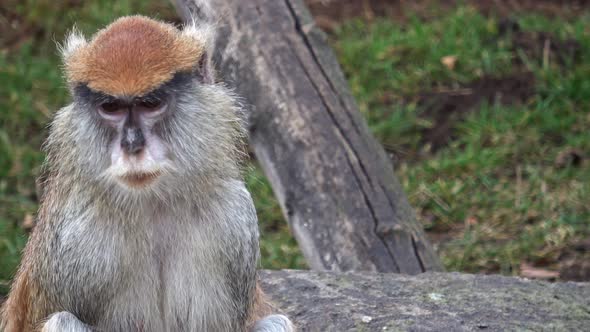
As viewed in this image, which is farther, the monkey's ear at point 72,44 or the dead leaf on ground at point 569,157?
the dead leaf on ground at point 569,157

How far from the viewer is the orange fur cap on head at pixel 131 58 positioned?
3379mm

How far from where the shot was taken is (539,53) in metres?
7.73

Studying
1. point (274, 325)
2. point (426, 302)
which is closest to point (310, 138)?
point (426, 302)

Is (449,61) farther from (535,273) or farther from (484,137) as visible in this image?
(535,273)

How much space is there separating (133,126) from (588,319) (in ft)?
7.59

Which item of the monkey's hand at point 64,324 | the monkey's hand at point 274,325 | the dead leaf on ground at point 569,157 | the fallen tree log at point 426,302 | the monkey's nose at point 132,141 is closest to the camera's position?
the monkey's nose at point 132,141

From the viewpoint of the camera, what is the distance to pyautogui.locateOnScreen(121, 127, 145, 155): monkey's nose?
3377 millimetres

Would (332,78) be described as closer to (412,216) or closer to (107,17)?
(412,216)

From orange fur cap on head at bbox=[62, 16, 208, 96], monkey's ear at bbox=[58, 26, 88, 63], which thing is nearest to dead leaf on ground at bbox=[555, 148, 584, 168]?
orange fur cap on head at bbox=[62, 16, 208, 96]

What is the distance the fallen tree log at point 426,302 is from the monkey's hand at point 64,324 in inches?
44.5

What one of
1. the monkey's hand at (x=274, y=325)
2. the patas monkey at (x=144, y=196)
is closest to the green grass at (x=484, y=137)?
the monkey's hand at (x=274, y=325)

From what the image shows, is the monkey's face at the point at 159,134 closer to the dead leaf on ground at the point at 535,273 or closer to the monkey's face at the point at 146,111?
the monkey's face at the point at 146,111

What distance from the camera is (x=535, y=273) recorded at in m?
6.01

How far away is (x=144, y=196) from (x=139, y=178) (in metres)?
0.20
